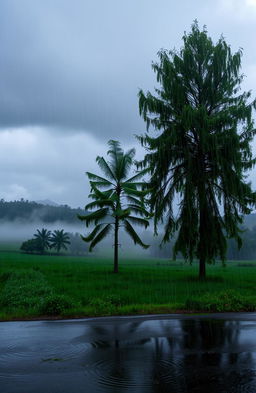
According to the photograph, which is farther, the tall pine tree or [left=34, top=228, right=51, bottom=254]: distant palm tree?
[left=34, top=228, right=51, bottom=254]: distant palm tree

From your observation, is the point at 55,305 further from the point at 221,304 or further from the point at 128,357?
the point at 128,357

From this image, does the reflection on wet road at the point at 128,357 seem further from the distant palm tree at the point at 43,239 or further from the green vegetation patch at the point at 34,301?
the distant palm tree at the point at 43,239

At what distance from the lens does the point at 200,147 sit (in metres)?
21.5

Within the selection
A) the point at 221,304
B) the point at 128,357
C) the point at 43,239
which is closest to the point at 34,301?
the point at 221,304

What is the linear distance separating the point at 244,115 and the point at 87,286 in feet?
39.9

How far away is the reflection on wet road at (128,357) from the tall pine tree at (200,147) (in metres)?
12.0

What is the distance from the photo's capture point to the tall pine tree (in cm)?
2052

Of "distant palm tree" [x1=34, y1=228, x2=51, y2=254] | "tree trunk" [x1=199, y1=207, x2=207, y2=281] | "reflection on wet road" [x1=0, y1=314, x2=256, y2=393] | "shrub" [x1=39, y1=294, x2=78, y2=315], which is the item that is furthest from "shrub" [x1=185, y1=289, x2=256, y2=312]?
"distant palm tree" [x1=34, y1=228, x2=51, y2=254]

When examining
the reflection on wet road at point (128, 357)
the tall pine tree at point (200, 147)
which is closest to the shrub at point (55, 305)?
the reflection on wet road at point (128, 357)

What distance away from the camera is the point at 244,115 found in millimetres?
20641

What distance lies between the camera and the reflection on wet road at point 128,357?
16.1ft

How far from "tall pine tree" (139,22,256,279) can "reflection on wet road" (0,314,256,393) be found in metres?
12.0

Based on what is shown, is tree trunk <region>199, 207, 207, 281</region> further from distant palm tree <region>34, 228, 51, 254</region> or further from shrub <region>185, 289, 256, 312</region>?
distant palm tree <region>34, 228, 51, 254</region>

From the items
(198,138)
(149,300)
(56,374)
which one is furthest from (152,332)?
(198,138)
